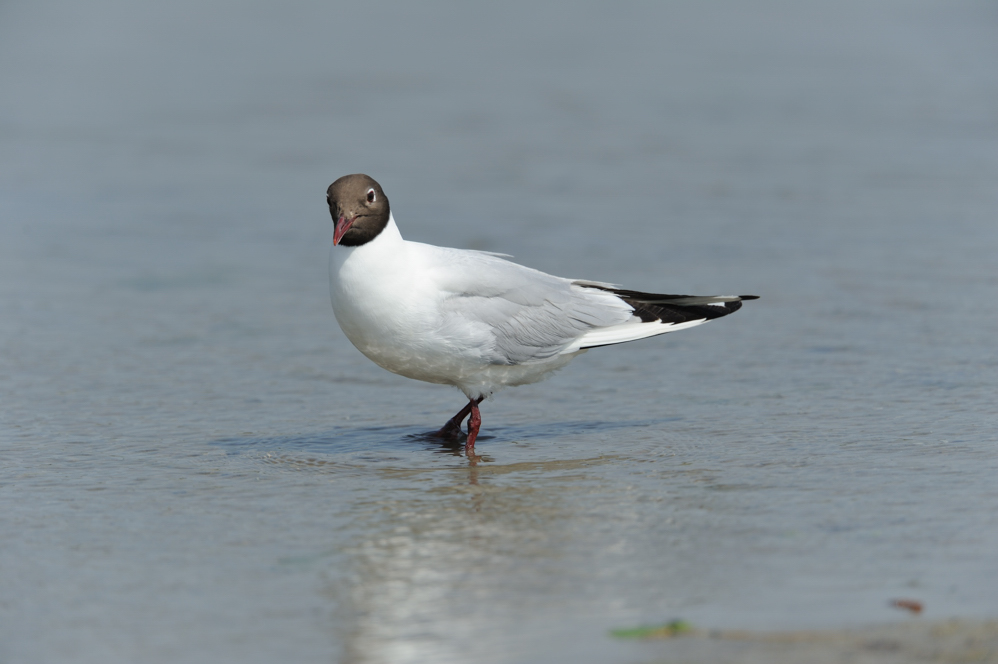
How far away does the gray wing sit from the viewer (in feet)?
19.9

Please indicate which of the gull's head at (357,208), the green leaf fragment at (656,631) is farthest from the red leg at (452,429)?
the green leaf fragment at (656,631)

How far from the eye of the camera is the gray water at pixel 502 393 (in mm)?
3971

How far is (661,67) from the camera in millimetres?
19781

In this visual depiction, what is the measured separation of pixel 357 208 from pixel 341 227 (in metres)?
0.16

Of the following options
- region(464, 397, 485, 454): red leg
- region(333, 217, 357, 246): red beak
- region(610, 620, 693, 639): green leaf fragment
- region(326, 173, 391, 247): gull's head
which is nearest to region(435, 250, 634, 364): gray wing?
region(464, 397, 485, 454): red leg

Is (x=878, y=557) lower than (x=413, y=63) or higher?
lower

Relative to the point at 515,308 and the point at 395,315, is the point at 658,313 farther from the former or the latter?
the point at 395,315

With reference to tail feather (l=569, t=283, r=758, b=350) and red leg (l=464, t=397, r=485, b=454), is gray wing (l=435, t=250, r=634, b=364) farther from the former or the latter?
red leg (l=464, t=397, r=485, b=454)

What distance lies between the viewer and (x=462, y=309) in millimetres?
6031

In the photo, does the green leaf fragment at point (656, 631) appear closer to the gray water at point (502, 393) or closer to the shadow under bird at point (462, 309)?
the gray water at point (502, 393)

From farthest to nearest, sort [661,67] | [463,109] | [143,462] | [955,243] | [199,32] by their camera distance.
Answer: [199,32]
[661,67]
[463,109]
[955,243]
[143,462]

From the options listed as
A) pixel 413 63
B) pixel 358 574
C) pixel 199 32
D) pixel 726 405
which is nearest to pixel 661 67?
pixel 413 63

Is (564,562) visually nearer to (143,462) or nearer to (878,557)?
(878,557)

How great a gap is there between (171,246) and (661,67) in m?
11.2
